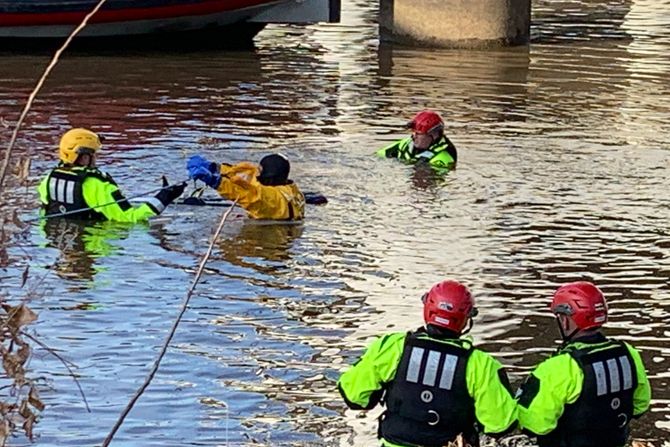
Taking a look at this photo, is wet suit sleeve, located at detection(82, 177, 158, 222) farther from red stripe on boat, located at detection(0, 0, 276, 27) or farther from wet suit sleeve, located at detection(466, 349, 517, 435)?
red stripe on boat, located at detection(0, 0, 276, 27)

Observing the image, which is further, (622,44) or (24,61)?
(622,44)

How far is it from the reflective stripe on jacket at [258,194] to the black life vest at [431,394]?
541cm

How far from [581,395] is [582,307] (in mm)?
386

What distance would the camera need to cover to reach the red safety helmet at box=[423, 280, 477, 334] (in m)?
6.20

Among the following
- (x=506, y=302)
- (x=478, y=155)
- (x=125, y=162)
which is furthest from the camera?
(x=478, y=155)

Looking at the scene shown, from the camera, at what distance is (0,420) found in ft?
14.0

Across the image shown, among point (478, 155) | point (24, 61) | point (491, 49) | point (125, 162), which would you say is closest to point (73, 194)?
point (125, 162)

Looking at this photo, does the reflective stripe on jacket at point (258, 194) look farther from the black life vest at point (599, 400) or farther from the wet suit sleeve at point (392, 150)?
the black life vest at point (599, 400)

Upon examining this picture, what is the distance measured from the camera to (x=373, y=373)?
20.3 feet

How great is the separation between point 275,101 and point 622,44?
8.77m

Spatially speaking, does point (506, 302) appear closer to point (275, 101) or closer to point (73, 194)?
point (73, 194)

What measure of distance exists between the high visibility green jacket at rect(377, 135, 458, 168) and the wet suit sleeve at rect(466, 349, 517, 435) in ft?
26.9

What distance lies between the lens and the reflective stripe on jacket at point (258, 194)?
37.7 ft

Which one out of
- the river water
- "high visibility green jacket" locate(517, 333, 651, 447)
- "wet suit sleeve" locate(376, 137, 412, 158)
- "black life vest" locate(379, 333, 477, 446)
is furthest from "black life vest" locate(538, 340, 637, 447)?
"wet suit sleeve" locate(376, 137, 412, 158)
